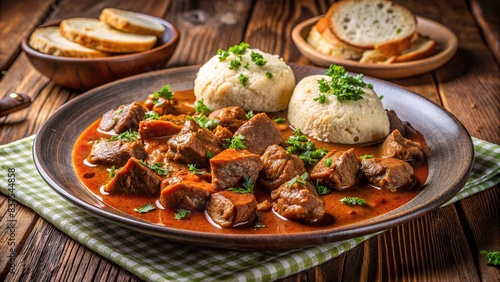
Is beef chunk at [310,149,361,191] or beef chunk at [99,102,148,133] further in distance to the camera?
beef chunk at [99,102,148,133]

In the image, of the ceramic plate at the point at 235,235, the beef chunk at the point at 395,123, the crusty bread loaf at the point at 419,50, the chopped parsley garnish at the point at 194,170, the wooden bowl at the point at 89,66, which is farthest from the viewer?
the crusty bread loaf at the point at 419,50

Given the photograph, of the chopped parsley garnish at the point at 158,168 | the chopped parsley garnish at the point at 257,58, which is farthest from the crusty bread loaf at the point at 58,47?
the chopped parsley garnish at the point at 158,168

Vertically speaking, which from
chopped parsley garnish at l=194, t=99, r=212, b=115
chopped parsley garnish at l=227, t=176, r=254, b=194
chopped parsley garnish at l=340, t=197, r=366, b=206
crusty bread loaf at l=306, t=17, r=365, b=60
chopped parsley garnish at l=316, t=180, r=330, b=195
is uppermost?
chopped parsley garnish at l=227, t=176, r=254, b=194

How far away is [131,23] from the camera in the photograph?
6.82m

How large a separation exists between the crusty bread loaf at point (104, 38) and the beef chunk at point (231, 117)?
5.98 ft

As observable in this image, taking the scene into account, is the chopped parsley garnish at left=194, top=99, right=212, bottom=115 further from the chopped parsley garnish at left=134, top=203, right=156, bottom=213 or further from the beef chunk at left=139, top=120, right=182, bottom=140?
the chopped parsley garnish at left=134, top=203, right=156, bottom=213

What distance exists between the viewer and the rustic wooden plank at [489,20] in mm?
7904

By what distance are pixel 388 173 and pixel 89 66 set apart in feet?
10.6

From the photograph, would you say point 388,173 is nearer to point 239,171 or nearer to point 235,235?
point 239,171

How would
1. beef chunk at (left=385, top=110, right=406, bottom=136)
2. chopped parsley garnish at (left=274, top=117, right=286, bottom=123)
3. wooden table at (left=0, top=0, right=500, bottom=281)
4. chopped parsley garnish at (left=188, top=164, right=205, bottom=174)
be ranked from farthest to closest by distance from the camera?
1. chopped parsley garnish at (left=274, top=117, right=286, bottom=123)
2. beef chunk at (left=385, top=110, right=406, bottom=136)
3. chopped parsley garnish at (left=188, top=164, right=205, bottom=174)
4. wooden table at (left=0, top=0, right=500, bottom=281)

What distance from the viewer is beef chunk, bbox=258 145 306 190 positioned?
4219mm

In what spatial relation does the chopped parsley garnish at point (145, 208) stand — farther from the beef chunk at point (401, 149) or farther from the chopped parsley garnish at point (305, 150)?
the beef chunk at point (401, 149)

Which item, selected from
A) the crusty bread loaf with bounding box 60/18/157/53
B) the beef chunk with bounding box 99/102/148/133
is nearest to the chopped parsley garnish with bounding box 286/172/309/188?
the beef chunk with bounding box 99/102/148/133

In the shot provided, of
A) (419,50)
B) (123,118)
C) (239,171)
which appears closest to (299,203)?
(239,171)
